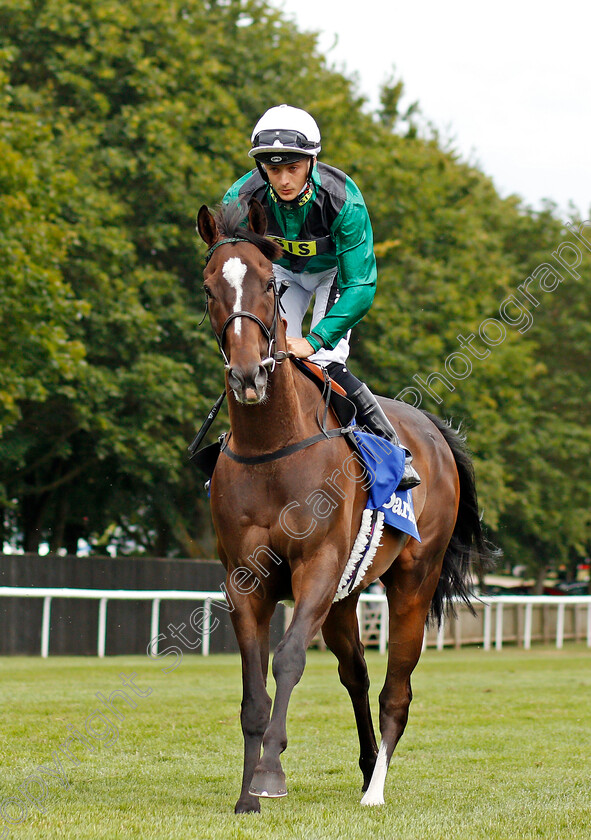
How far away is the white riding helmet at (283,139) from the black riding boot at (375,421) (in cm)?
132

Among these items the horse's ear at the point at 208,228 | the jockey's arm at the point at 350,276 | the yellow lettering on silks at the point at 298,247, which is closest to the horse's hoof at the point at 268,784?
the jockey's arm at the point at 350,276

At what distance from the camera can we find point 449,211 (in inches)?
971

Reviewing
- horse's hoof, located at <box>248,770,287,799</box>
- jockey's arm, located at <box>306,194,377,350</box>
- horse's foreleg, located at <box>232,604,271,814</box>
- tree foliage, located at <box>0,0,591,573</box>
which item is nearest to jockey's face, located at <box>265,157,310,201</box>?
jockey's arm, located at <box>306,194,377,350</box>

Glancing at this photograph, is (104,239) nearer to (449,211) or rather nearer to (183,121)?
(183,121)

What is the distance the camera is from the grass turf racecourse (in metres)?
4.57

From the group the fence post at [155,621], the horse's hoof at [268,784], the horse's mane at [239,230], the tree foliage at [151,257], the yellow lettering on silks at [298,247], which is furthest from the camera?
the tree foliage at [151,257]

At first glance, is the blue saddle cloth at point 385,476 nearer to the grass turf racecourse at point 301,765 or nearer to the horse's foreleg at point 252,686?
the horse's foreleg at point 252,686

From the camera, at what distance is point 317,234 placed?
580cm

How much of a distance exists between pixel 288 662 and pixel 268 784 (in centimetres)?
54

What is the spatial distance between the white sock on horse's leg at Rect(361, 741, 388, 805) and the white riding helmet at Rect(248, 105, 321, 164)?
10.1ft

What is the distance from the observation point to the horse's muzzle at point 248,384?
4.64 m

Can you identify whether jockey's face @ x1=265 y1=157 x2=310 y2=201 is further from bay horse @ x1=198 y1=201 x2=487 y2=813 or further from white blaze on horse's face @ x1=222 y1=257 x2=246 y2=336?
white blaze on horse's face @ x1=222 y1=257 x2=246 y2=336

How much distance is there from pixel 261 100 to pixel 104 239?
518cm

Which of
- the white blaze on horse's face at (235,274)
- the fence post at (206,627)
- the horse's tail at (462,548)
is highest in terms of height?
A: the white blaze on horse's face at (235,274)
